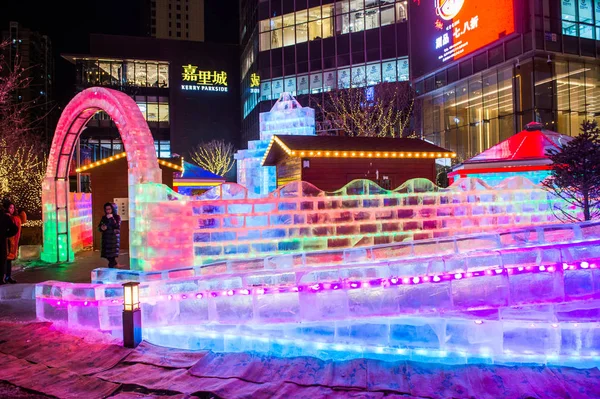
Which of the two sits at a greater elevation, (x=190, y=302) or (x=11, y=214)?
(x=11, y=214)

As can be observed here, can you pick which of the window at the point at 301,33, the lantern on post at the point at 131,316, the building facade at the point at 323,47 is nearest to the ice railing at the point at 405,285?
the lantern on post at the point at 131,316

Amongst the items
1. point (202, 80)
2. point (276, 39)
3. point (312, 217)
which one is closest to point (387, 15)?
point (276, 39)

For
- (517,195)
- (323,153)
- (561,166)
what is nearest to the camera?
(561,166)

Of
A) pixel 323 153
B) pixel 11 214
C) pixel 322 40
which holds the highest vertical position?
pixel 322 40

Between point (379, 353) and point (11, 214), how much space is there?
874cm

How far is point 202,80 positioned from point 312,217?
49.0m

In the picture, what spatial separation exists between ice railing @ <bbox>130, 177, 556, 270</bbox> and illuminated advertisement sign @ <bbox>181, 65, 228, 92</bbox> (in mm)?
47322

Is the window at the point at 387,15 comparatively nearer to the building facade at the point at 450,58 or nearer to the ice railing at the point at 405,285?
the building facade at the point at 450,58

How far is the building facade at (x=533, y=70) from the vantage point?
940 inches

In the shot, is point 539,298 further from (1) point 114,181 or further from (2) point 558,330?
(1) point 114,181

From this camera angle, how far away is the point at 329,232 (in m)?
11.2

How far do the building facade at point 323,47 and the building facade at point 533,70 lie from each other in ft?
21.0

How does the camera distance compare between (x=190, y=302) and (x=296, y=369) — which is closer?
(x=296, y=369)

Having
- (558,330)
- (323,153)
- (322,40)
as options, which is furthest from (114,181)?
(322,40)
